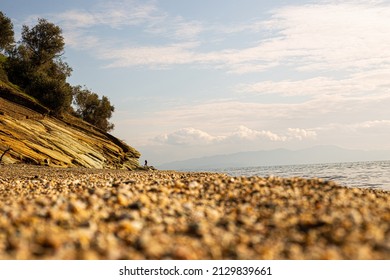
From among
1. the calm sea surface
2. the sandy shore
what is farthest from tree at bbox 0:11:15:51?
the sandy shore

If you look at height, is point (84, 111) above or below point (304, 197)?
above

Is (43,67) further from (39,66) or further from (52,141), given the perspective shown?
(52,141)

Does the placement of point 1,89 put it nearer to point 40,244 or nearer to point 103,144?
point 103,144

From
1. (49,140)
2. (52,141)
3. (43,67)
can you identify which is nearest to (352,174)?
(52,141)

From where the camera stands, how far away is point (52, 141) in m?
45.6

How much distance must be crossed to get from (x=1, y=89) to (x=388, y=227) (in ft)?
176

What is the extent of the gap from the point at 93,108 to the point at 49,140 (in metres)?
39.7

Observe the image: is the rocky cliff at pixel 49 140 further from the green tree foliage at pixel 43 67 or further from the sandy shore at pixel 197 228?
the sandy shore at pixel 197 228

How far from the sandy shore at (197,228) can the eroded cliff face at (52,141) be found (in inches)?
1256

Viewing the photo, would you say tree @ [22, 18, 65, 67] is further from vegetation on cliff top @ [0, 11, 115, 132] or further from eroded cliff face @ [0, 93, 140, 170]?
eroded cliff face @ [0, 93, 140, 170]

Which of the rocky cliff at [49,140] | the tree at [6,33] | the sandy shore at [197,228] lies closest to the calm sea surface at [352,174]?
the rocky cliff at [49,140]

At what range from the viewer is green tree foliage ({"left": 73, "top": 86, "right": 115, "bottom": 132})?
81.7 m

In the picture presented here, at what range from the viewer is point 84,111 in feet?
273

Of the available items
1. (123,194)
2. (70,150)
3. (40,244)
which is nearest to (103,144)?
(70,150)
